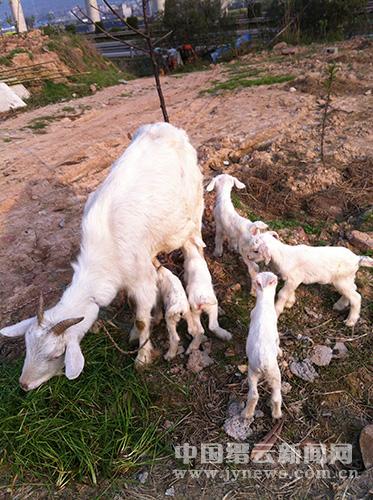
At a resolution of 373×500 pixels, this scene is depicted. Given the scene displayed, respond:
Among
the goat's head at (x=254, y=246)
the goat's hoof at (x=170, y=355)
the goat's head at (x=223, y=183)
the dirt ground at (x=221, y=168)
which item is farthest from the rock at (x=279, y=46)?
the goat's hoof at (x=170, y=355)

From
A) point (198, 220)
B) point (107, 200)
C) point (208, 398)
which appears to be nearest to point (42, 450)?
point (208, 398)

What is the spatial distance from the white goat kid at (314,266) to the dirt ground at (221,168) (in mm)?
269

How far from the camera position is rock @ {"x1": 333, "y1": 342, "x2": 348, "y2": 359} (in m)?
3.28

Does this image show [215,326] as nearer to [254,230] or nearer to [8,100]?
[254,230]

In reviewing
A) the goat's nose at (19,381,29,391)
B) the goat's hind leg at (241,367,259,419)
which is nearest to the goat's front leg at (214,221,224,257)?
the goat's hind leg at (241,367,259,419)

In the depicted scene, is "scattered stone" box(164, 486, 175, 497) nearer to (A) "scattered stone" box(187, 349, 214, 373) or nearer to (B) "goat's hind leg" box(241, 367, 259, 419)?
(B) "goat's hind leg" box(241, 367, 259, 419)

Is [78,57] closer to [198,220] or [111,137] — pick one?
[111,137]

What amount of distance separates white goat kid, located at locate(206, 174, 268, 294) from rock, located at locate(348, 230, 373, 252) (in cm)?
99

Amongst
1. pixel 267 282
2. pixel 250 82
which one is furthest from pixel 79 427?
pixel 250 82

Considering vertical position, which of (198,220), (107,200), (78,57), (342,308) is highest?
(78,57)

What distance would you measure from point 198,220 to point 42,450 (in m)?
2.55

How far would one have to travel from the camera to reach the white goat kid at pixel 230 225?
3908 mm

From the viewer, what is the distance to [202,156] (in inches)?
252

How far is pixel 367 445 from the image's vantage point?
8.65 ft
